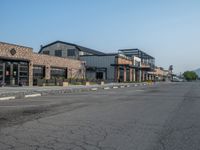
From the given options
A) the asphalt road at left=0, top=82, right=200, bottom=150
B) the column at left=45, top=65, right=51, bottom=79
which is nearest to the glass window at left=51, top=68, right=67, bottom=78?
the column at left=45, top=65, right=51, bottom=79

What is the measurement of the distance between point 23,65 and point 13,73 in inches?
86.0

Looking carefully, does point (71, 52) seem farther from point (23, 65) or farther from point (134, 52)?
point (134, 52)

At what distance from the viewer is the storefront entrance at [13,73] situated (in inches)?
1392

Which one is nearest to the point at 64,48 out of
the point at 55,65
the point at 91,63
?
the point at 91,63

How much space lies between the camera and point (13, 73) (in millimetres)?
36938

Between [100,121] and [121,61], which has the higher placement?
[121,61]

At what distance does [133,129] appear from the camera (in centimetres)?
864

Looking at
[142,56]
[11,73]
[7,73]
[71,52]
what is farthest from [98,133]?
[142,56]

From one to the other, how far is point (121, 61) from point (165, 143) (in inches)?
2716

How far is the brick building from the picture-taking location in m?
35.3

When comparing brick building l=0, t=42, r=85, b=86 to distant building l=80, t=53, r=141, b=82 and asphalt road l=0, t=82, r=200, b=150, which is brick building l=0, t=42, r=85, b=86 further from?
asphalt road l=0, t=82, r=200, b=150

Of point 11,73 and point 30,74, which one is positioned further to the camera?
point 30,74

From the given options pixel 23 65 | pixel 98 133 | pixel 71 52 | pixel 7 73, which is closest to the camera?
pixel 98 133

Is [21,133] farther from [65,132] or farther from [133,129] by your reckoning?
[133,129]
